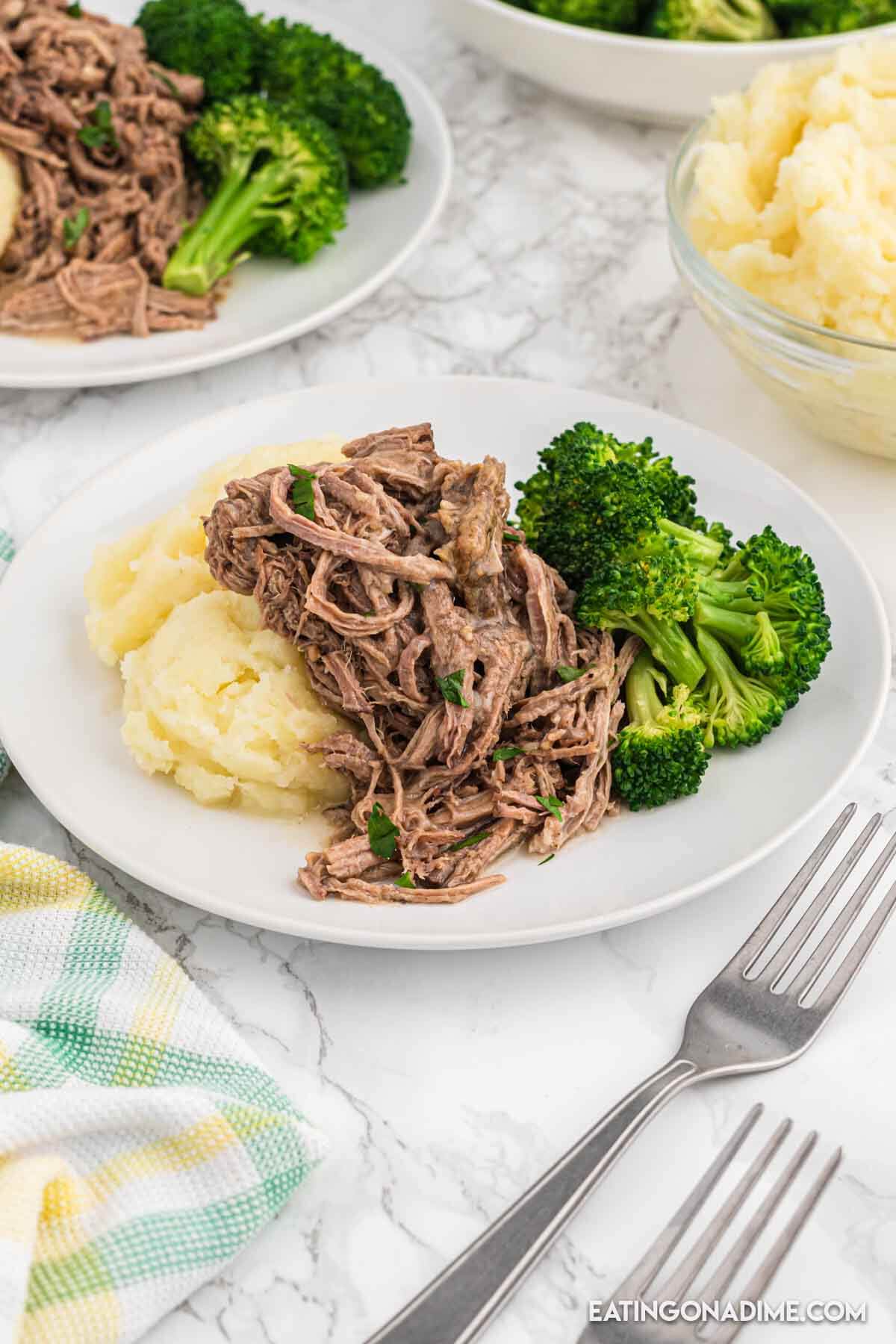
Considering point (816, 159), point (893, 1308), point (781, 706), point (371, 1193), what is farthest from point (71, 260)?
point (893, 1308)

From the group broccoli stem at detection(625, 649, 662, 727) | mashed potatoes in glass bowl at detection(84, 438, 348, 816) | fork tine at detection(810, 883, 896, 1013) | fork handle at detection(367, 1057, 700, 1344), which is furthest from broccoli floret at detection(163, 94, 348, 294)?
fork handle at detection(367, 1057, 700, 1344)

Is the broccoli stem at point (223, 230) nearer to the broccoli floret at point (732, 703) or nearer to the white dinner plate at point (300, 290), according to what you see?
the white dinner plate at point (300, 290)

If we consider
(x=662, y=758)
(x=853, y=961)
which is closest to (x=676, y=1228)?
(x=853, y=961)

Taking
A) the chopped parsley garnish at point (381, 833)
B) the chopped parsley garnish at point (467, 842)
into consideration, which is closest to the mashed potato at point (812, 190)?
the chopped parsley garnish at point (467, 842)

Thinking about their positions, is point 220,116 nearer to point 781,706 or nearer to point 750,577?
point 750,577

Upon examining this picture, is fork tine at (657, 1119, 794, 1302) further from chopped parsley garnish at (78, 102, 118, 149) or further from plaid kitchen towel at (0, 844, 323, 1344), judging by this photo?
chopped parsley garnish at (78, 102, 118, 149)

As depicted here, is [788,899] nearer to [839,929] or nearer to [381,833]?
[839,929]
